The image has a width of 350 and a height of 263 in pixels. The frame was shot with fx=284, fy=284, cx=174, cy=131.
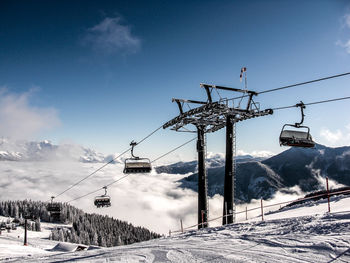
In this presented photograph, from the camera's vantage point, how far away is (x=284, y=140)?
12883 millimetres

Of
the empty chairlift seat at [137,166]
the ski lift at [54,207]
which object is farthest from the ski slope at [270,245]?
the ski lift at [54,207]

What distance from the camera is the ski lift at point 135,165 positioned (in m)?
19.6

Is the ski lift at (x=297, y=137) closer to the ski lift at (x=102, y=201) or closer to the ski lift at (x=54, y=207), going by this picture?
the ski lift at (x=102, y=201)

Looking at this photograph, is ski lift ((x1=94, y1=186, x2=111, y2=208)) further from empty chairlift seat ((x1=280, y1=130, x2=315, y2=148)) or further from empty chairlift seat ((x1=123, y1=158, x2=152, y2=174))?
empty chairlift seat ((x1=280, y1=130, x2=315, y2=148))

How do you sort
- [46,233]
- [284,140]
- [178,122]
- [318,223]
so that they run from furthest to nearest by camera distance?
[46,233] → [178,122] → [284,140] → [318,223]

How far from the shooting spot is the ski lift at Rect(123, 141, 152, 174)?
19.6 meters

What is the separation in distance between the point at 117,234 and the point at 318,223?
6580 inches

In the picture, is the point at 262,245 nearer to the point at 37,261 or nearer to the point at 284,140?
the point at 284,140

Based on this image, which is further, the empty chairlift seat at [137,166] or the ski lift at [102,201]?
→ the ski lift at [102,201]

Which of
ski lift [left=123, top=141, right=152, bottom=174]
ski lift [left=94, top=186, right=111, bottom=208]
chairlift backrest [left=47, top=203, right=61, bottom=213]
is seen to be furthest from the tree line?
ski lift [left=123, top=141, right=152, bottom=174]

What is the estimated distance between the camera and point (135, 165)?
65.2ft

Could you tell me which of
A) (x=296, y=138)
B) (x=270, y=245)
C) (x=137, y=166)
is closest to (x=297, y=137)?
(x=296, y=138)

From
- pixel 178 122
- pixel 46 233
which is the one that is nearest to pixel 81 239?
pixel 46 233

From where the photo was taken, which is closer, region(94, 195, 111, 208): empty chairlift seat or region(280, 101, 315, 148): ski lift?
region(280, 101, 315, 148): ski lift
